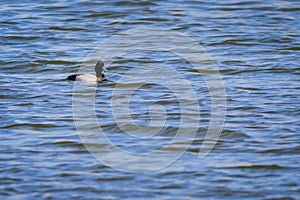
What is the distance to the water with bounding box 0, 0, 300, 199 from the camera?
22.4 feet

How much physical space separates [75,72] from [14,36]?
8.28 feet

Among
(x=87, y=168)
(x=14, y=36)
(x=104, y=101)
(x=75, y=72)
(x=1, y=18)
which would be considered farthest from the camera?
(x=1, y=18)

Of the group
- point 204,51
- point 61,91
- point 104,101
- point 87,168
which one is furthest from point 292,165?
point 204,51

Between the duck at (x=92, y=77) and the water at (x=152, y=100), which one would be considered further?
the duck at (x=92, y=77)

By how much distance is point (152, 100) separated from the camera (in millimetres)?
9742

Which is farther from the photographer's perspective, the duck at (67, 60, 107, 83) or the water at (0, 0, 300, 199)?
the duck at (67, 60, 107, 83)

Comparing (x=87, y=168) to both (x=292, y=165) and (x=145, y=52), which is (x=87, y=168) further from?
(x=145, y=52)

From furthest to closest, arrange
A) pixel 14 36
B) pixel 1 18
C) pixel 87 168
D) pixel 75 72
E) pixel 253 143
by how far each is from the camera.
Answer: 1. pixel 1 18
2. pixel 14 36
3. pixel 75 72
4. pixel 253 143
5. pixel 87 168

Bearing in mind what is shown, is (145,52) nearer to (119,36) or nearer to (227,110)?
(119,36)

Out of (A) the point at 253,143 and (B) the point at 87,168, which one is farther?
(A) the point at 253,143

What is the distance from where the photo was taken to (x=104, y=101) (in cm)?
980

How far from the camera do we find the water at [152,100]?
6812mm

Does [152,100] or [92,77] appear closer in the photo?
[152,100]

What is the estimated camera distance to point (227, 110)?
30.3 ft
